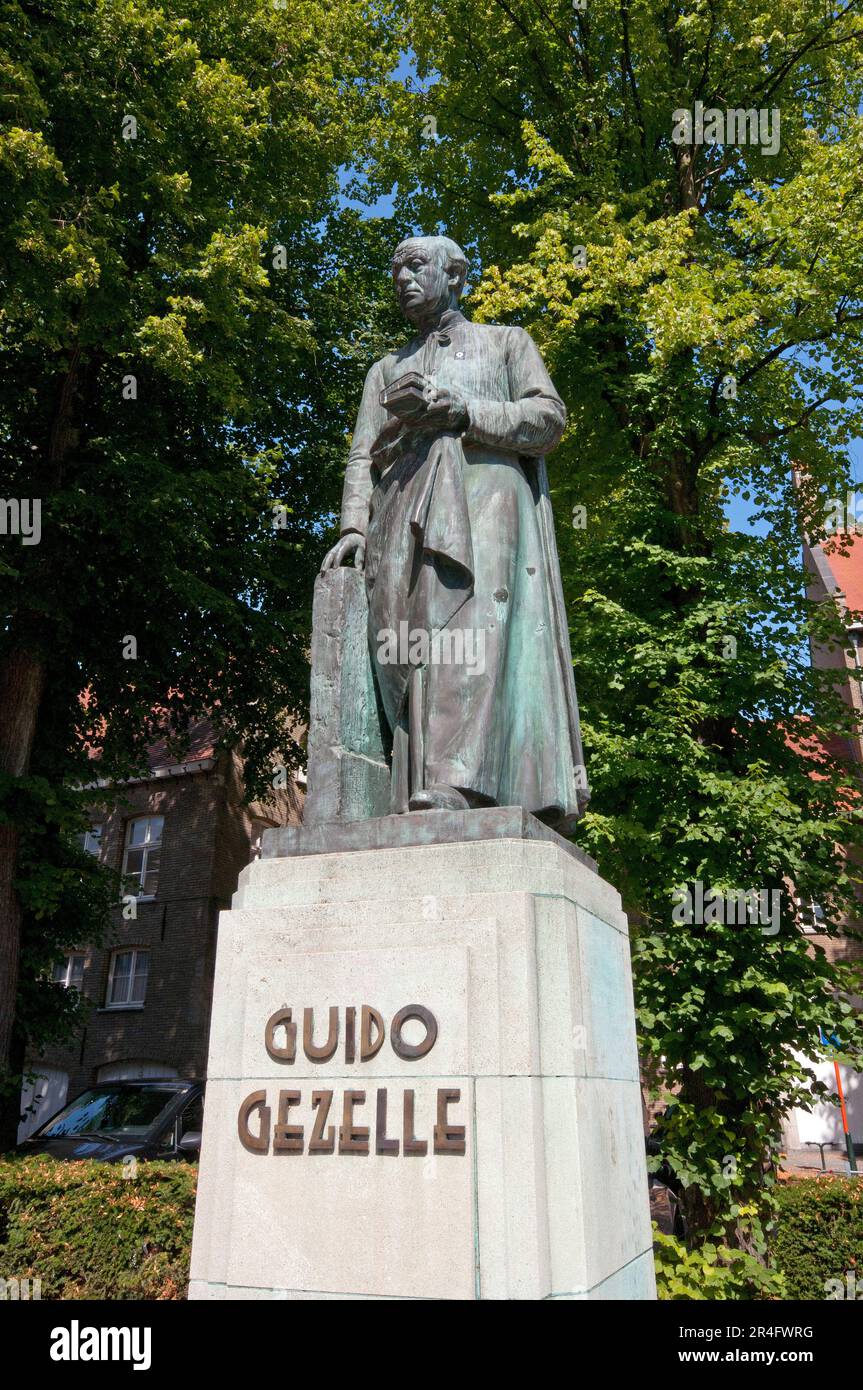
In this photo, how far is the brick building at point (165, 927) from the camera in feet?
78.9

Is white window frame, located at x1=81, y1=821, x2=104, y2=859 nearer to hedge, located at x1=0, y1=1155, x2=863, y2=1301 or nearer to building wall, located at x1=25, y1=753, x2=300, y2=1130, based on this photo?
building wall, located at x1=25, y1=753, x2=300, y2=1130

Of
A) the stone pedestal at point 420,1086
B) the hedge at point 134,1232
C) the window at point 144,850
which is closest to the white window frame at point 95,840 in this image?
the window at point 144,850

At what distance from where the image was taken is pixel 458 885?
3.56 metres

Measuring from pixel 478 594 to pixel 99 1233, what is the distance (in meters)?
6.69

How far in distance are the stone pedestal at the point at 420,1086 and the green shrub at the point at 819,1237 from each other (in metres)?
5.85

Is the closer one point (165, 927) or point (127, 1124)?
point (127, 1124)

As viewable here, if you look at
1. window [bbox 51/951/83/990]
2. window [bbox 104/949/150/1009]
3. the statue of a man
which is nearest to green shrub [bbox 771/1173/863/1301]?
the statue of a man

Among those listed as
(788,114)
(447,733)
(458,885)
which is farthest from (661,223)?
(458,885)

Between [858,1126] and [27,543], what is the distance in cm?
2434

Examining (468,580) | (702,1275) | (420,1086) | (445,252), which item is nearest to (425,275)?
(445,252)

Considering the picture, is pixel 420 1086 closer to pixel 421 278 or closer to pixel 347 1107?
pixel 347 1107

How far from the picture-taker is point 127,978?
2566cm

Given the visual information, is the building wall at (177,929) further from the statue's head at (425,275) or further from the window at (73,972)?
the statue's head at (425,275)
